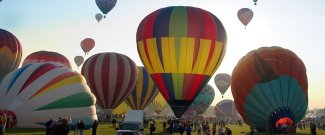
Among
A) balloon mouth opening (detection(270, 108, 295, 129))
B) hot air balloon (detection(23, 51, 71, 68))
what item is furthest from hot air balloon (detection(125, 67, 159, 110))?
balloon mouth opening (detection(270, 108, 295, 129))

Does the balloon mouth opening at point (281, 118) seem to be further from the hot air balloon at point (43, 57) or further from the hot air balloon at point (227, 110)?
the hot air balloon at point (227, 110)

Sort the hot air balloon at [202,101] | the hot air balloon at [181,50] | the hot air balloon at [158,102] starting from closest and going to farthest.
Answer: the hot air balloon at [181,50] → the hot air balloon at [202,101] → the hot air balloon at [158,102]

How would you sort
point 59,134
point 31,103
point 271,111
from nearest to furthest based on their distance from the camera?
point 59,134
point 31,103
point 271,111

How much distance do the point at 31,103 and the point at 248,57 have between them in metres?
19.3

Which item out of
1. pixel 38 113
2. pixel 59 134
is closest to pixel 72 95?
pixel 38 113

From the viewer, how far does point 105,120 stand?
1847 inches

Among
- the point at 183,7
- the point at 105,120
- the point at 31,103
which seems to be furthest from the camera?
the point at 105,120

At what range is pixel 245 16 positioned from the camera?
5003 cm

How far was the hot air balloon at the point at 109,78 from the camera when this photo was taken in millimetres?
44531

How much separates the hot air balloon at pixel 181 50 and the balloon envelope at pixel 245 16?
55.7 ft

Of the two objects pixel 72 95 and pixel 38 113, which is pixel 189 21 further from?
pixel 38 113

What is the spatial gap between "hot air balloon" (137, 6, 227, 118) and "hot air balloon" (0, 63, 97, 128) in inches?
311

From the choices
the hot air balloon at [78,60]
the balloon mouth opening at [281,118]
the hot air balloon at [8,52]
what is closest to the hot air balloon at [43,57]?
the hot air balloon at [8,52]

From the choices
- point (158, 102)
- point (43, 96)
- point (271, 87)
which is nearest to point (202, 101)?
point (158, 102)
